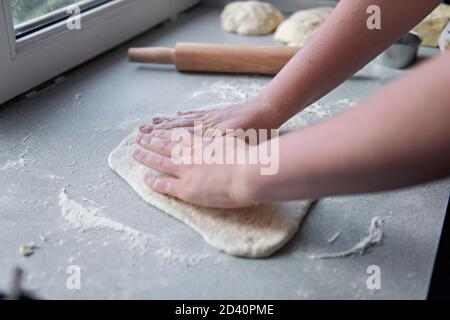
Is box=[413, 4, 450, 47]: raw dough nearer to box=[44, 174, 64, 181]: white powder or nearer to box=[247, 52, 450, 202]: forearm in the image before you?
box=[247, 52, 450, 202]: forearm

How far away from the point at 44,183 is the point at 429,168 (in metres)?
0.62

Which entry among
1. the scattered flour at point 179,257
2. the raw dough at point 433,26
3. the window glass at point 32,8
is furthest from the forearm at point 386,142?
the raw dough at point 433,26

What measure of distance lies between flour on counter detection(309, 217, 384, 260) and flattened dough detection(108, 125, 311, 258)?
64mm

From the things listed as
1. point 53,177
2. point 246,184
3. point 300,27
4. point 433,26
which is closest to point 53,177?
point 53,177

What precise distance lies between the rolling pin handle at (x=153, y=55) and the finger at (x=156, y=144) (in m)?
0.43

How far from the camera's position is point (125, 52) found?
1402 mm

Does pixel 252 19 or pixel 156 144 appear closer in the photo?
pixel 156 144

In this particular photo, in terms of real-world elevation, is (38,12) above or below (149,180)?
above

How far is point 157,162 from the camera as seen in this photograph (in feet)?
2.79

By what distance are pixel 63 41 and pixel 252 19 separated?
600 millimetres

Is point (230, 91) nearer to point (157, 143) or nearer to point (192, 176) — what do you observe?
point (157, 143)

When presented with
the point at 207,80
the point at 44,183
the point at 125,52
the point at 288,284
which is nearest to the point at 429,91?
the point at 288,284

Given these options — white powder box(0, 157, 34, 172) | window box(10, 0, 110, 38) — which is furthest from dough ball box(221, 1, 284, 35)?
white powder box(0, 157, 34, 172)

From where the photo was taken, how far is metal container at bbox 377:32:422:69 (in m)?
1.28
